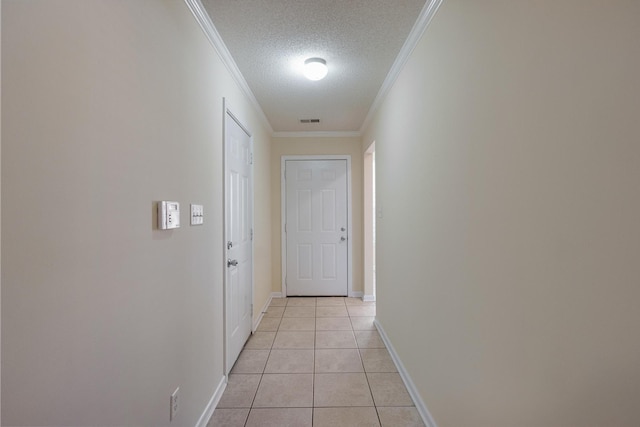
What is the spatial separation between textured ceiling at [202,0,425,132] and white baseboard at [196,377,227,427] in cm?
233

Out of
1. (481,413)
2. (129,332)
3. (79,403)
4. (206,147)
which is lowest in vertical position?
(481,413)

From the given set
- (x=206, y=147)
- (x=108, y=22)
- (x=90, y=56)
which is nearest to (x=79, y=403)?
(x=90, y=56)

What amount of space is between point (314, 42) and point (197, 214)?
4.59 feet

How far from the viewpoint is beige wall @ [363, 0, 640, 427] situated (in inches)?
24.0

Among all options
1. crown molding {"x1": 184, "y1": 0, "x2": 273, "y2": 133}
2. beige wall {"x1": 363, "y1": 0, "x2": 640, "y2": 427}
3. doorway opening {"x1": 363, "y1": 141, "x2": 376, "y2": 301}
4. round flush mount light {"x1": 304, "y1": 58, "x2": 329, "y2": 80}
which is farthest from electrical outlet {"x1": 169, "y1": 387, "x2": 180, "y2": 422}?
doorway opening {"x1": 363, "y1": 141, "x2": 376, "y2": 301}

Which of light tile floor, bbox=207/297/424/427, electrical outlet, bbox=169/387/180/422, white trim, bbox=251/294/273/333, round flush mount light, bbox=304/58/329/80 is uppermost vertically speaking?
round flush mount light, bbox=304/58/329/80

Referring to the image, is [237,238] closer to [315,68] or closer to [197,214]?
[197,214]

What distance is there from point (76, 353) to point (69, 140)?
575 mm

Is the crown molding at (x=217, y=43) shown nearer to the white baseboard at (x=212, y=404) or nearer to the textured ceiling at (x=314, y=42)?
the textured ceiling at (x=314, y=42)

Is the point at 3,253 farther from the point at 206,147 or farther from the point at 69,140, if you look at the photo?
the point at 206,147

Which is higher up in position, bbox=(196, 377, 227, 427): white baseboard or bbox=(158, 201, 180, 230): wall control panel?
bbox=(158, 201, 180, 230): wall control panel

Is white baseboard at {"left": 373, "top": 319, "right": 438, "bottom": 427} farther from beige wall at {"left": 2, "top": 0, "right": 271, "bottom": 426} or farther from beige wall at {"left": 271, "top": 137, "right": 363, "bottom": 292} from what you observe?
beige wall at {"left": 271, "top": 137, "right": 363, "bottom": 292}

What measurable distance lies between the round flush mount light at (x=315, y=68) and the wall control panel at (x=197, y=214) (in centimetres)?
135

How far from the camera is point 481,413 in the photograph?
112 centimetres
